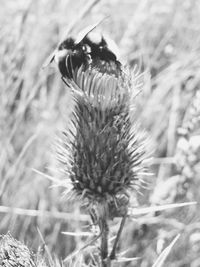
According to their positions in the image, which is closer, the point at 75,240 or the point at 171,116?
the point at 75,240

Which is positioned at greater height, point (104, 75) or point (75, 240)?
point (104, 75)

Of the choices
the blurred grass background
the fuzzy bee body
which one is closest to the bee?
the fuzzy bee body

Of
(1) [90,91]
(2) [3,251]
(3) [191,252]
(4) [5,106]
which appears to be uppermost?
(4) [5,106]

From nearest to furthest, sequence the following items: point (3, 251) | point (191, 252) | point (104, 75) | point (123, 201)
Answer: point (3, 251), point (104, 75), point (123, 201), point (191, 252)

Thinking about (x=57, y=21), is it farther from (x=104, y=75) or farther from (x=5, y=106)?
(x=104, y=75)

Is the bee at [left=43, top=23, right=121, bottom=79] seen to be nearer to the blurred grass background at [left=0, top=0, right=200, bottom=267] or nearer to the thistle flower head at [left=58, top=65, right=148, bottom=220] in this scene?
the thistle flower head at [left=58, top=65, right=148, bottom=220]

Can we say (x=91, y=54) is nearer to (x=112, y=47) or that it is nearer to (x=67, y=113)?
(x=112, y=47)

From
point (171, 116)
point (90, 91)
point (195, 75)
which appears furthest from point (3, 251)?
point (195, 75)
